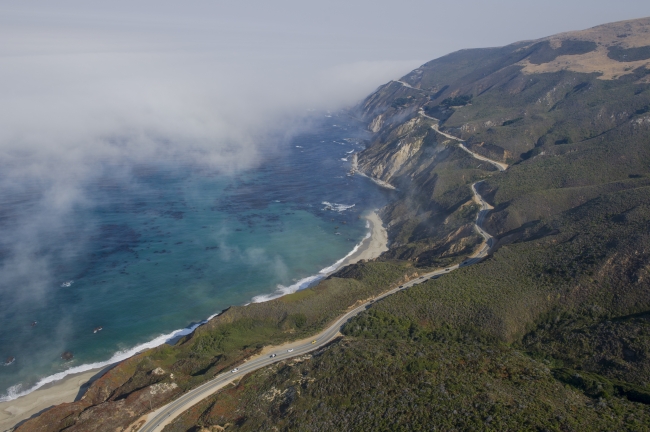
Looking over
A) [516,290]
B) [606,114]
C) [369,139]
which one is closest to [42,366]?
[516,290]

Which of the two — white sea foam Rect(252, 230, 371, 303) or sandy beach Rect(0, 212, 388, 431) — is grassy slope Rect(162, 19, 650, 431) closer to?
white sea foam Rect(252, 230, 371, 303)

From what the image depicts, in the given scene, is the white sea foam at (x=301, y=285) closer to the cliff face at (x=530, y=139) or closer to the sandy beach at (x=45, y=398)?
the cliff face at (x=530, y=139)

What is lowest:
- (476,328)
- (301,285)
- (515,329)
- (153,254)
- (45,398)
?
(301,285)

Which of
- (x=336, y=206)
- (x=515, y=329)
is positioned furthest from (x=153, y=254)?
(x=515, y=329)

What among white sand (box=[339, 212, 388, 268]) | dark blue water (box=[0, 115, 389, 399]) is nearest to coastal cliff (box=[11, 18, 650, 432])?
white sand (box=[339, 212, 388, 268])

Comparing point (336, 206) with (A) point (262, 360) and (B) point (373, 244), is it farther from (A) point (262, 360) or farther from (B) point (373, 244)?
(A) point (262, 360)

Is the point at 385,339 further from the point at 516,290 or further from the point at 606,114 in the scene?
the point at 606,114

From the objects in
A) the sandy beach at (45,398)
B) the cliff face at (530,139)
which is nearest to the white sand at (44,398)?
the sandy beach at (45,398)

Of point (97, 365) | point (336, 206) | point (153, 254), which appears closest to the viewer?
point (97, 365)

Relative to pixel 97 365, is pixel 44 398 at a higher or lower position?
higher
